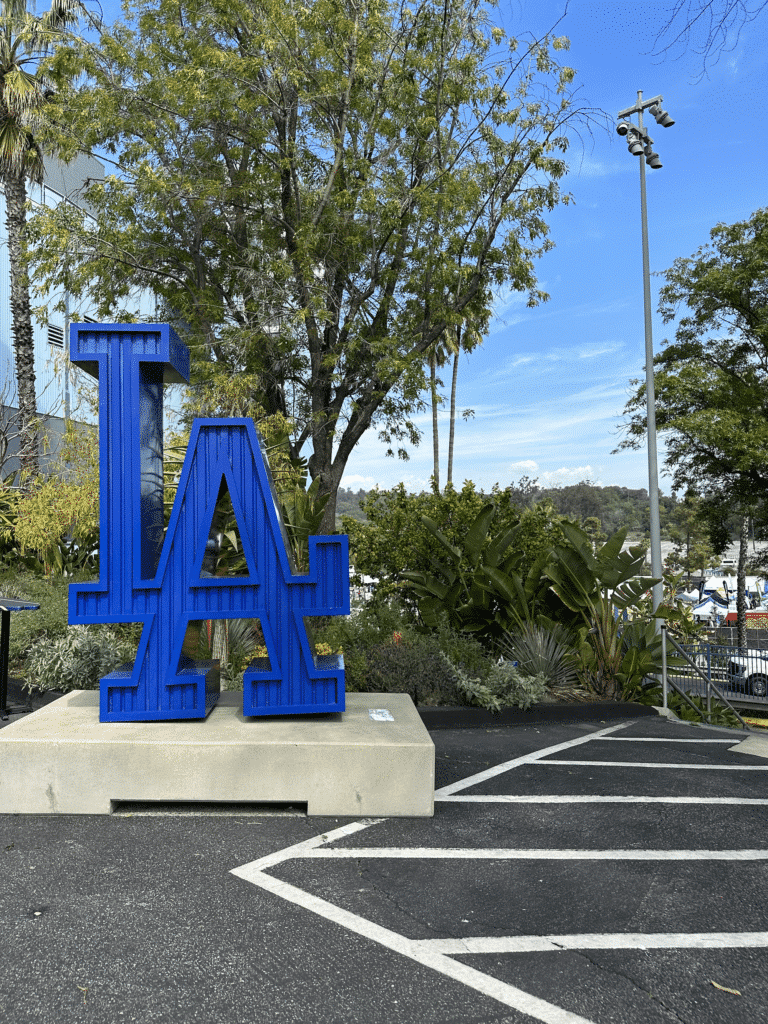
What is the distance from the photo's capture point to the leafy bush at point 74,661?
27.9 feet

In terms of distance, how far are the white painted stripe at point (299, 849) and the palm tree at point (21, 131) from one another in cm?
1466

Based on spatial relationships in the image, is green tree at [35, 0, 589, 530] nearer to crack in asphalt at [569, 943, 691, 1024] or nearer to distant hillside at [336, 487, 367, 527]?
distant hillside at [336, 487, 367, 527]

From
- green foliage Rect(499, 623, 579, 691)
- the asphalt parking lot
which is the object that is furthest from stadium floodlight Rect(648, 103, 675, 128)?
the asphalt parking lot

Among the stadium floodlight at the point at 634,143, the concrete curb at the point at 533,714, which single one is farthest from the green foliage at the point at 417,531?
the stadium floodlight at the point at 634,143

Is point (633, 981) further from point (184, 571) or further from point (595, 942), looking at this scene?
point (184, 571)

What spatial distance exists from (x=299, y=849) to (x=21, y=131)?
18.9 meters

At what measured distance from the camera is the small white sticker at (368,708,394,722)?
19.2 ft

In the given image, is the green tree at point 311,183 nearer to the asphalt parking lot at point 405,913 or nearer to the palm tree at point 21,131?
the palm tree at point 21,131

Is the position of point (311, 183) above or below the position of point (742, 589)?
above

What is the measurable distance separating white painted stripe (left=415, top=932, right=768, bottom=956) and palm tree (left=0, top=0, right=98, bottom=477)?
16.2 m

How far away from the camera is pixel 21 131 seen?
704 inches

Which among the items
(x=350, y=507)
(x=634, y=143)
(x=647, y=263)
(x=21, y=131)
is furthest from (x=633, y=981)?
(x=350, y=507)

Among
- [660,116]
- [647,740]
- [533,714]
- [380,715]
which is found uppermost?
[660,116]

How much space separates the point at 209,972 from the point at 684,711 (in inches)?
435
